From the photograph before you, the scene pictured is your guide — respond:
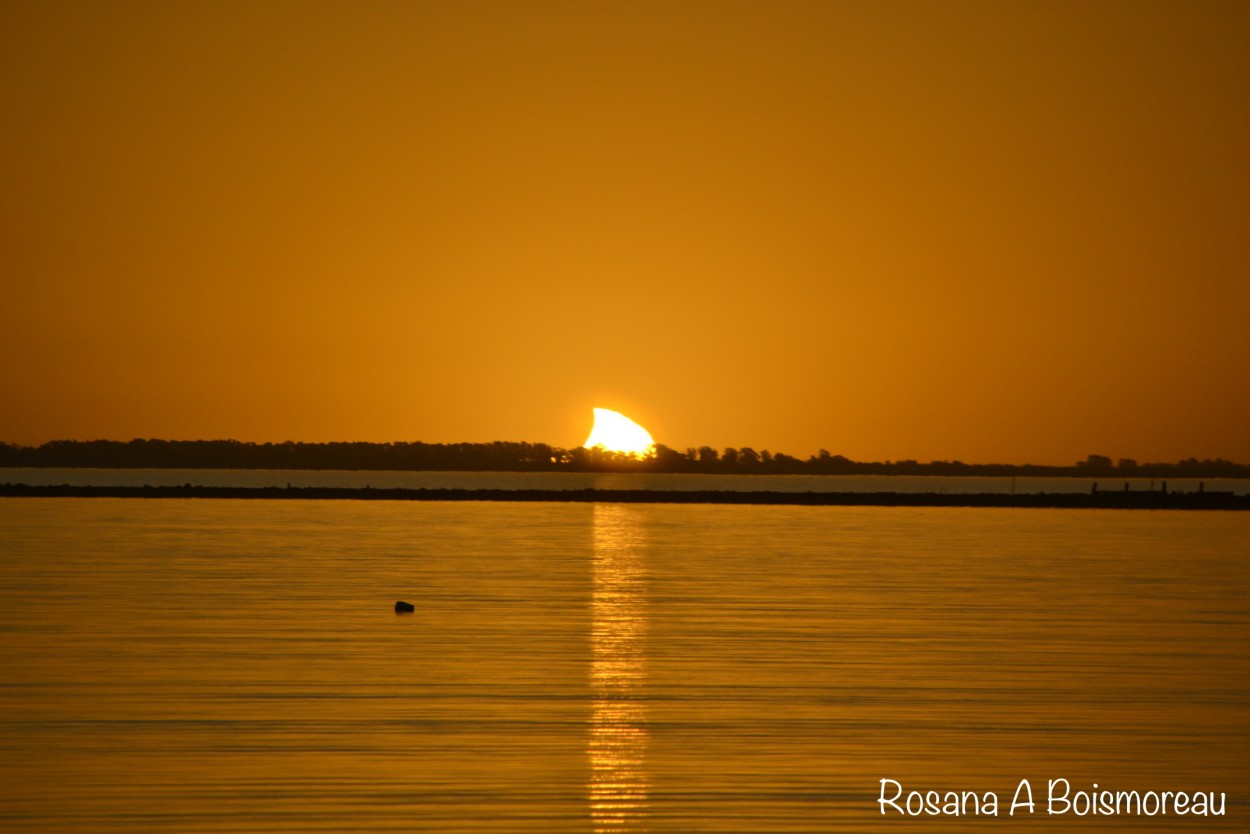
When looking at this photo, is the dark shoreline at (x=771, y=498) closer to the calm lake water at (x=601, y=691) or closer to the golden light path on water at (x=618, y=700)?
the calm lake water at (x=601, y=691)

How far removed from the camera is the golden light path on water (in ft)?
49.7

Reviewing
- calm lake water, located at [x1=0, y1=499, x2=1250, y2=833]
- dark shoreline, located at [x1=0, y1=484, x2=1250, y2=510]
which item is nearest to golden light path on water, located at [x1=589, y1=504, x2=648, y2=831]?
calm lake water, located at [x1=0, y1=499, x2=1250, y2=833]

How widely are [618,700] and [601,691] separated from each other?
0.77m

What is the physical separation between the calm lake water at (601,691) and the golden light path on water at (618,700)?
2.6 inches

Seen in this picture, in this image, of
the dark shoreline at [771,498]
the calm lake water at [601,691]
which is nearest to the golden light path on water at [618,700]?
the calm lake water at [601,691]

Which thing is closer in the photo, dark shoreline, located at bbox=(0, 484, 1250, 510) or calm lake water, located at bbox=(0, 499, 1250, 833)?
calm lake water, located at bbox=(0, 499, 1250, 833)

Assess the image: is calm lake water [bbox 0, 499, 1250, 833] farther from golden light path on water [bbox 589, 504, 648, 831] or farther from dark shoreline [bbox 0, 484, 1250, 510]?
dark shoreline [bbox 0, 484, 1250, 510]

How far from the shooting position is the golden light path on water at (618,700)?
15.1 meters

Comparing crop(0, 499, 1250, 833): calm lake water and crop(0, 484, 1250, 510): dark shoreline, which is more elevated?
crop(0, 484, 1250, 510): dark shoreline

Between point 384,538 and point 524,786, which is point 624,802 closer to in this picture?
point 524,786

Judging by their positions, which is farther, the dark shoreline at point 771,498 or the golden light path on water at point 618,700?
the dark shoreline at point 771,498

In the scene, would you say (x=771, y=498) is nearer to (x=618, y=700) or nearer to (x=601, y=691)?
(x=601, y=691)

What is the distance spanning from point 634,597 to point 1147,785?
66.1 ft

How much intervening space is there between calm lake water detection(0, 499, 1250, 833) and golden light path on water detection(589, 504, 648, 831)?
0.07 m
